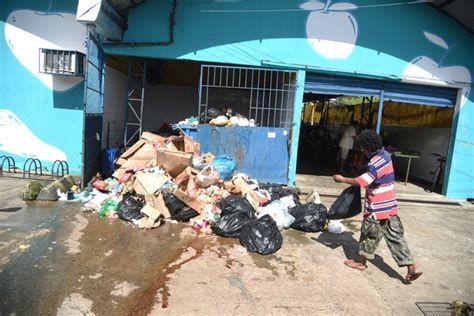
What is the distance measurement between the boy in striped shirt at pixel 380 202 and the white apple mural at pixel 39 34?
6020 millimetres

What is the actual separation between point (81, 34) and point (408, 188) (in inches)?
345

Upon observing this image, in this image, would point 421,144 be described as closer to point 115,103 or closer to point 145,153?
point 145,153

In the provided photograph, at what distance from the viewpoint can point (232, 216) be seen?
17.5 feet

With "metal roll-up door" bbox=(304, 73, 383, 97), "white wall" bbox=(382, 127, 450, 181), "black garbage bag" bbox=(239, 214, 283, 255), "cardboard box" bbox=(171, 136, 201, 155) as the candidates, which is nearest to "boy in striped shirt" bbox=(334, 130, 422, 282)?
"black garbage bag" bbox=(239, 214, 283, 255)

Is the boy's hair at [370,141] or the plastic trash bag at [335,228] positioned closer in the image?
the boy's hair at [370,141]

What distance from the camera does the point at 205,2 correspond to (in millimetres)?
7805

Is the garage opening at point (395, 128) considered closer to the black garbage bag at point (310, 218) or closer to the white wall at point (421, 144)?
the white wall at point (421, 144)

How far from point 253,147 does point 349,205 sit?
12.2ft

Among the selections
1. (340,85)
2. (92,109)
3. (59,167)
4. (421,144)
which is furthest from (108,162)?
(421,144)

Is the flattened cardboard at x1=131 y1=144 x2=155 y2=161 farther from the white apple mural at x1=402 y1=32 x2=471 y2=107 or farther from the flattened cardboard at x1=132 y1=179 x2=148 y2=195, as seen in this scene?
the white apple mural at x1=402 y1=32 x2=471 y2=107

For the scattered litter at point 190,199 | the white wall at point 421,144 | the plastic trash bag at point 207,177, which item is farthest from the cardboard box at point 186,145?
the white wall at point 421,144

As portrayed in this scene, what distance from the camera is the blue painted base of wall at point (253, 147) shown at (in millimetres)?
8000

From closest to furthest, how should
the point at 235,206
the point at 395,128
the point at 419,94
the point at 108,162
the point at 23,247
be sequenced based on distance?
1. the point at 23,247
2. the point at 235,206
3. the point at 108,162
4. the point at 419,94
5. the point at 395,128

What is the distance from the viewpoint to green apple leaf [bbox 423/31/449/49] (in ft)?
28.3
